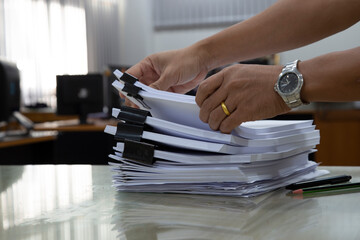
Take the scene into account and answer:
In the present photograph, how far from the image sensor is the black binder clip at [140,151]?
2.17 ft

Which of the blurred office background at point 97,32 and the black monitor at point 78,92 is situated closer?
the black monitor at point 78,92

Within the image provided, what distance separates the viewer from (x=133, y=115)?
676mm

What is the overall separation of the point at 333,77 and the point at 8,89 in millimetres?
3364

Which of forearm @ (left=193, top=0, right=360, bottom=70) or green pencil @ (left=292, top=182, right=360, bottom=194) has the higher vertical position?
forearm @ (left=193, top=0, right=360, bottom=70)

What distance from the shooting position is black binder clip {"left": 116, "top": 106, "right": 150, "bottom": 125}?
67cm

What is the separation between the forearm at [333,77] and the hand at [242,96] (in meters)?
0.04

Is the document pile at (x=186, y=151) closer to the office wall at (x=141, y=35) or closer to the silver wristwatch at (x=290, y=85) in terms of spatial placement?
the silver wristwatch at (x=290, y=85)

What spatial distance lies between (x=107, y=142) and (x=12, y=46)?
207 cm

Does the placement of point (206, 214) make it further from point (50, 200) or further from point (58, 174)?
point (58, 174)

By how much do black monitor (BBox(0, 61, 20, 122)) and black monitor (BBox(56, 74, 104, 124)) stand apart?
58 centimetres

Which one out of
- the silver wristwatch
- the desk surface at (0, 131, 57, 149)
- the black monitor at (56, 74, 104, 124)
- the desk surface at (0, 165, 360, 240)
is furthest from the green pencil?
the black monitor at (56, 74, 104, 124)

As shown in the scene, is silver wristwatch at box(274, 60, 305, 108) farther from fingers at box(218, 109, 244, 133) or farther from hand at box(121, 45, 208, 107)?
hand at box(121, 45, 208, 107)

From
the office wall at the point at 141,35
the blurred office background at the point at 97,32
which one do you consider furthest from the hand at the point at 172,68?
Result: the office wall at the point at 141,35

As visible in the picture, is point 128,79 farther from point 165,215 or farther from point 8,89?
point 8,89
